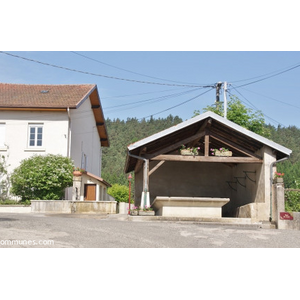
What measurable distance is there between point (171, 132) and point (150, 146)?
1.97m

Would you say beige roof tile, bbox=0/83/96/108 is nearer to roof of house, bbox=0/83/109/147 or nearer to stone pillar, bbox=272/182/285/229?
roof of house, bbox=0/83/109/147

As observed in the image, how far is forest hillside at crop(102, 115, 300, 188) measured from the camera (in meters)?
62.3

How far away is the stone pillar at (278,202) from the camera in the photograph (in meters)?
15.2

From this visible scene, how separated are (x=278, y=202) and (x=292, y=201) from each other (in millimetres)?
987

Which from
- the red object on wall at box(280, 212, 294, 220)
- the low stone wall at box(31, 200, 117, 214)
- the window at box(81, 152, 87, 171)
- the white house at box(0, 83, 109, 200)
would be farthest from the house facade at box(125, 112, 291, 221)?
the window at box(81, 152, 87, 171)

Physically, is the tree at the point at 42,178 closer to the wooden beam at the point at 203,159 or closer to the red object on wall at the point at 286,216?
the wooden beam at the point at 203,159

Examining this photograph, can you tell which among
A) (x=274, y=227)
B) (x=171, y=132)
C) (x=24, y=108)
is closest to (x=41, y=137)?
(x=24, y=108)

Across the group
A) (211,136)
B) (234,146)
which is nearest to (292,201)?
(234,146)

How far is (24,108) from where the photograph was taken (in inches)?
975

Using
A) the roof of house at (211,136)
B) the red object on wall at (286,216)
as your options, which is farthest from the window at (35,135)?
the red object on wall at (286,216)

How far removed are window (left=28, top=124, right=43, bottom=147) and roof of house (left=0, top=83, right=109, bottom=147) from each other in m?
1.08

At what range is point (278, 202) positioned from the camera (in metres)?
15.6

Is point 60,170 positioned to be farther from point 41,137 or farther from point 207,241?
point 207,241

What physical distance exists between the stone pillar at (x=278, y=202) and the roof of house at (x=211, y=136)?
70.0 inches
